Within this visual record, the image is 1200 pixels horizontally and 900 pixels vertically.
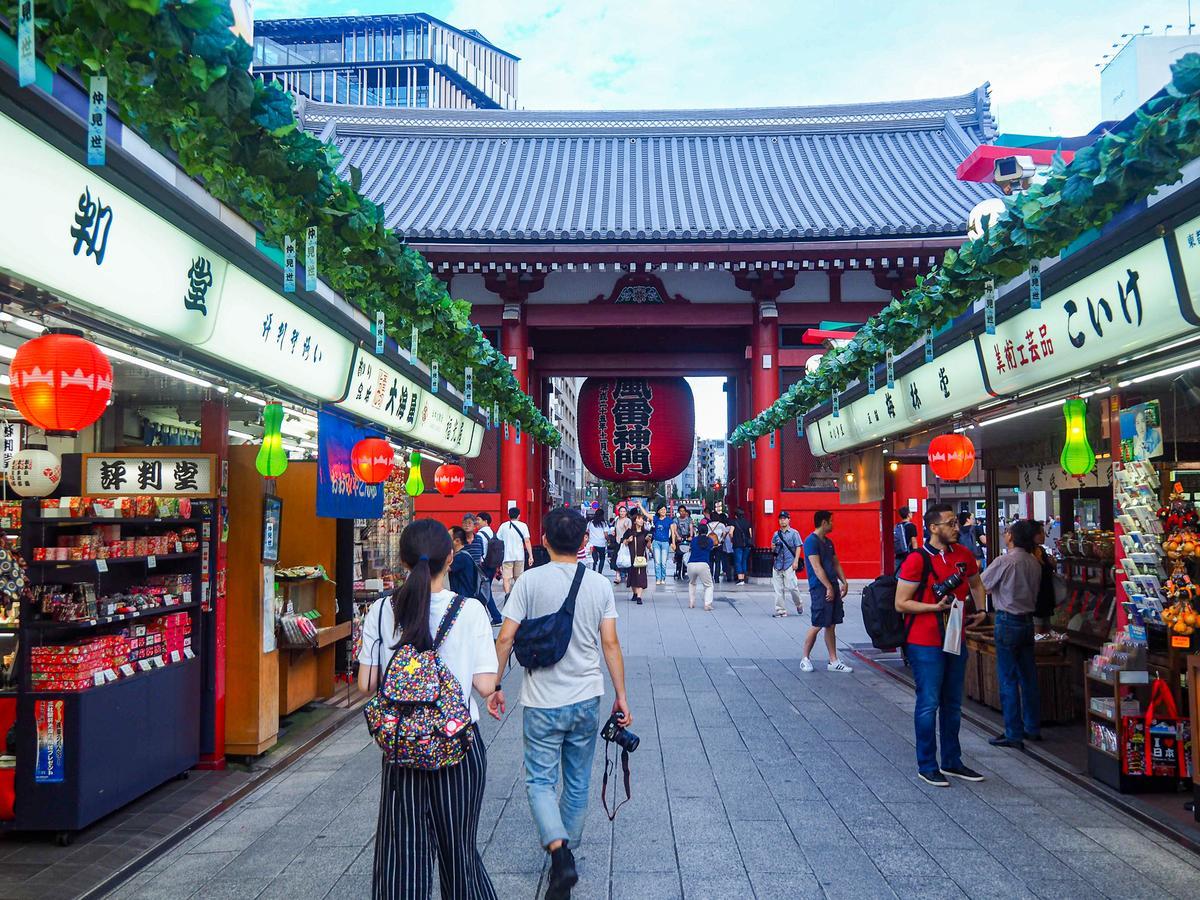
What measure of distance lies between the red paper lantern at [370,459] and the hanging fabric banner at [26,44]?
542 centimetres

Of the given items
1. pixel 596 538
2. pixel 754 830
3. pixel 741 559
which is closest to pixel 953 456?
pixel 754 830

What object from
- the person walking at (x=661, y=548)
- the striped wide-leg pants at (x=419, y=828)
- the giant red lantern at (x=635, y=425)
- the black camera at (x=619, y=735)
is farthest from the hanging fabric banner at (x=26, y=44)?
the giant red lantern at (x=635, y=425)

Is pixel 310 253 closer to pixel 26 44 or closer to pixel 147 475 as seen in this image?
pixel 26 44

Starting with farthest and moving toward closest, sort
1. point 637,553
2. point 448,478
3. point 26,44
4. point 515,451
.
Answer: point 515,451, point 637,553, point 448,478, point 26,44

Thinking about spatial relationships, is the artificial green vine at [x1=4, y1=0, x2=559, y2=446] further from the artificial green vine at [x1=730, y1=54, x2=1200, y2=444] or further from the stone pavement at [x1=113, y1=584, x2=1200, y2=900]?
the artificial green vine at [x1=730, y1=54, x2=1200, y2=444]

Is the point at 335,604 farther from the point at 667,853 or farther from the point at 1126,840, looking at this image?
the point at 1126,840

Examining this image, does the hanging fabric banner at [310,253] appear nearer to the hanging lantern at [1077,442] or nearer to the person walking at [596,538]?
the hanging lantern at [1077,442]

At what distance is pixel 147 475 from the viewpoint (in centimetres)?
636

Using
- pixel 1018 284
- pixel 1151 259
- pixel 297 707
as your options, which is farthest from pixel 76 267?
pixel 297 707

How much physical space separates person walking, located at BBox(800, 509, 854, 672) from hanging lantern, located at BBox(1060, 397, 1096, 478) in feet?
13.1

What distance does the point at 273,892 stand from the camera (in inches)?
170

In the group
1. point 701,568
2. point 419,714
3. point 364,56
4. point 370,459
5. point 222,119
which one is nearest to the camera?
point 419,714

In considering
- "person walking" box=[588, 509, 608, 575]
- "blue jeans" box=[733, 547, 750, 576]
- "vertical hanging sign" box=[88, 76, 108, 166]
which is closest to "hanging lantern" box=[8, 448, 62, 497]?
"vertical hanging sign" box=[88, 76, 108, 166]

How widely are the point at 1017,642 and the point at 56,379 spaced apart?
264 inches
